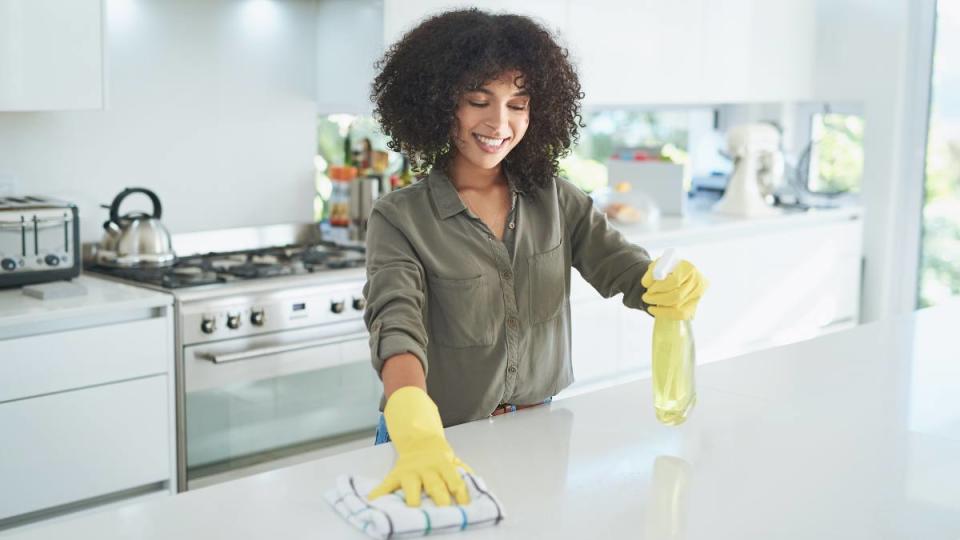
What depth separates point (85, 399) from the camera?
8.84 feet

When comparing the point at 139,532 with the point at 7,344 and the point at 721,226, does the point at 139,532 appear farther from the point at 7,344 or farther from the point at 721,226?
the point at 721,226

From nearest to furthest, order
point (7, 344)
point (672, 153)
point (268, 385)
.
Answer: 1. point (7, 344)
2. point (268, 385)
3. point (672, 153)

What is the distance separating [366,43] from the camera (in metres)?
3.59

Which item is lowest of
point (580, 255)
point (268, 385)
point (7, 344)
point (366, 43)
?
point (268, 385)

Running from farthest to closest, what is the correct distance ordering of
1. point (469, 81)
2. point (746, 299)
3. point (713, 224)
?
point (746, 299) → point (713, 224) → point (469, 81)

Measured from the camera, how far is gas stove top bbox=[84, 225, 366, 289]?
10.0 ft

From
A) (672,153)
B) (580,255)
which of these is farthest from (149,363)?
→ (672,153)

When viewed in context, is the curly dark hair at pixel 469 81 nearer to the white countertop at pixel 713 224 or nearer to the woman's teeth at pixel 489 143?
the woman's teeth at pixel 489 143

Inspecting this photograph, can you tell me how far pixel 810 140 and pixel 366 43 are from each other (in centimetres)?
243

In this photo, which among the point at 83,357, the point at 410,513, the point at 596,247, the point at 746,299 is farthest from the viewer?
the point at 746,299

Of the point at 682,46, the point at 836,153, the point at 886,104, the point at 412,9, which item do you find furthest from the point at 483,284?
the point at 836,153

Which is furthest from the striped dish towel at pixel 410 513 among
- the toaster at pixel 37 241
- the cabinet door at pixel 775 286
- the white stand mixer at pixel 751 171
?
the white stand mixer at pixel 751 171

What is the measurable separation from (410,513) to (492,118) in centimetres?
73

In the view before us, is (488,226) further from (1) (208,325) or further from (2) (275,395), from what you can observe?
(2) (275,395)
